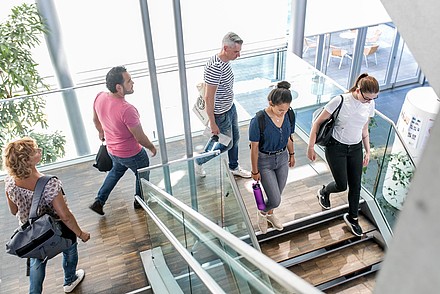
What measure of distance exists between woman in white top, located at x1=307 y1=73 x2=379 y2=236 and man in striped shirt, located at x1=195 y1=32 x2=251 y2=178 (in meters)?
0.98

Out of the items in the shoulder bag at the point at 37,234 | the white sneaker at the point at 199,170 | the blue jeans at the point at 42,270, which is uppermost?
the shoulder bag at the point at 37,234

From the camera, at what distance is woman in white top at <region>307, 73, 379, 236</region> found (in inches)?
156

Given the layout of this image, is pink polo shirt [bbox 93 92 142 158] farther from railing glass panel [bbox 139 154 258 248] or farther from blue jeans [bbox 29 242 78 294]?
blue jeans [bbox 29 242 78 294]

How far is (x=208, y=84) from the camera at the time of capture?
4387 mm

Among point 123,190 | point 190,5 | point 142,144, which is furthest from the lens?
point 190,5

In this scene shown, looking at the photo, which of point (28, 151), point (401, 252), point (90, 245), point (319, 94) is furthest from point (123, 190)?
point (401, 252)

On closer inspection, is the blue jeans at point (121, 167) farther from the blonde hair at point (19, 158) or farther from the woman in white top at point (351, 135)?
the woman in white top at point (351, 135)

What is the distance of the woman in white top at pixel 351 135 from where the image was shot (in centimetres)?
396

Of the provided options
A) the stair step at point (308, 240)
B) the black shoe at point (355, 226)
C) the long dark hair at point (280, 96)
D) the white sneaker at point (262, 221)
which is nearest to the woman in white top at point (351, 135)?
the black shoe at point (355, 226)

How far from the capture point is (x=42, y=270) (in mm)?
3656

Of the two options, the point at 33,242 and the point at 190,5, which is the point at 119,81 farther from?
the point at 190,5

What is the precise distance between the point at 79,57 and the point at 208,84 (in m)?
3.10

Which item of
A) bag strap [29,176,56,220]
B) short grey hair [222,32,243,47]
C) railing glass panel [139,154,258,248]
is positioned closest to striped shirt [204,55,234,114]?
short grey hair [222,32,243,47]

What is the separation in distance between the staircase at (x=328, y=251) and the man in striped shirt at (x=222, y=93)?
1.19 m
